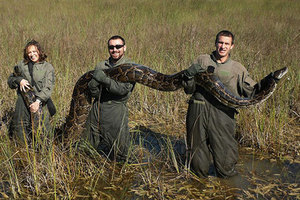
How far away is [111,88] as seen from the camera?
3.86m

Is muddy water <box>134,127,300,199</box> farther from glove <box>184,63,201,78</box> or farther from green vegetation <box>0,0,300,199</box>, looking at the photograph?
glove <box>184,63,201,78</box>

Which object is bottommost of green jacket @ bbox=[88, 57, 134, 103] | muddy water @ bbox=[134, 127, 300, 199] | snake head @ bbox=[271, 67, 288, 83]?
muddy water @ bbox=[134, 127, 300, 199]

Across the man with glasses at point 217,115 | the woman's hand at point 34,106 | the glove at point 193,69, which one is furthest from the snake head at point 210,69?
the woman's hand at point 34,106

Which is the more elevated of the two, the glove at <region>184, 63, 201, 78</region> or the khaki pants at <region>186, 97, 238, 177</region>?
the glove at <region>184, 63, 201, 78</region>

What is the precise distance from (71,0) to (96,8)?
2.07 m

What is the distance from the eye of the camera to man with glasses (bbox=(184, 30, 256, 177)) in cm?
384

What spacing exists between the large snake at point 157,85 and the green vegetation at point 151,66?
39 cm

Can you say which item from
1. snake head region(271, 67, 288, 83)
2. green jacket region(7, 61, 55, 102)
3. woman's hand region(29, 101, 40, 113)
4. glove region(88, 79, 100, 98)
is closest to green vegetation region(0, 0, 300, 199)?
snake head region(271, 67, 288, 83)

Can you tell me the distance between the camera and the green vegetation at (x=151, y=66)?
3.78 metres

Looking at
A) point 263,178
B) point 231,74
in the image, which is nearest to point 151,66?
point 231,74

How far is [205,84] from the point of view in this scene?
3.84 meters

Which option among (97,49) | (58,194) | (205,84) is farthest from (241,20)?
(58,194)

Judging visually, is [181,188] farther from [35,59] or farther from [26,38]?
[26,38]

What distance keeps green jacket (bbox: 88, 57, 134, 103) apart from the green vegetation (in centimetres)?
69
